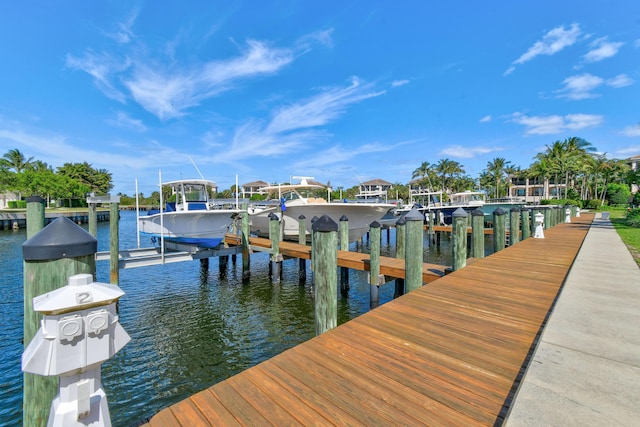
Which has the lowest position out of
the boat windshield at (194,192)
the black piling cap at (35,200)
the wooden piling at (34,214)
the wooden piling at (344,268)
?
the wooden piling at (344,268)

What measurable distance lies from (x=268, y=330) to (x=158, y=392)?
3022mm

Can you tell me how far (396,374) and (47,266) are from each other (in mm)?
2740

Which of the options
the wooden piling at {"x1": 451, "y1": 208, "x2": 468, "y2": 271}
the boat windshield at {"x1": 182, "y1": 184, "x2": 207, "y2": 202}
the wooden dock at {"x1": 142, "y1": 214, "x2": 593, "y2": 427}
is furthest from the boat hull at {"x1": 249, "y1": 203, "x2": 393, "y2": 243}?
the wooden dock at {"x1": 142, "y1": 214, "x2": 593, "y2": 427}

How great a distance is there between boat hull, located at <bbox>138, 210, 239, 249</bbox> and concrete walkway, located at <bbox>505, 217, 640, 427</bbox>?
11.4m

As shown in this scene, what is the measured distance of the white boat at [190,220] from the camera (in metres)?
12.2

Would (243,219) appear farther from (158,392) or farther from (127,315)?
(158,392)

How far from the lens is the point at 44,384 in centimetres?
204

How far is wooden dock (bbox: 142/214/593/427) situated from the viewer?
2.23 m

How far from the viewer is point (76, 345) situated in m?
1.46

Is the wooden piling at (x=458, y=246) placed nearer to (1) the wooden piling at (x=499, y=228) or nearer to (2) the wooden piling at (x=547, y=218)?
(1) the wooden piling at (x=499, y=228)

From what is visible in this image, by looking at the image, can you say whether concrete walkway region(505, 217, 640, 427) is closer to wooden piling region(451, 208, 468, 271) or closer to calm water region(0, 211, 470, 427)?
wooden piling region(451, 208, 468, 271)

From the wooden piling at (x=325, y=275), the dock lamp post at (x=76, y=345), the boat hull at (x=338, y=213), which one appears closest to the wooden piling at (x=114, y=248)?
the wooden piling at (x=325, y=275)

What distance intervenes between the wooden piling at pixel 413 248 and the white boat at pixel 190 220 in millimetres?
8409

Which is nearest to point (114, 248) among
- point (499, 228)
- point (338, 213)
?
point (338, 213)
